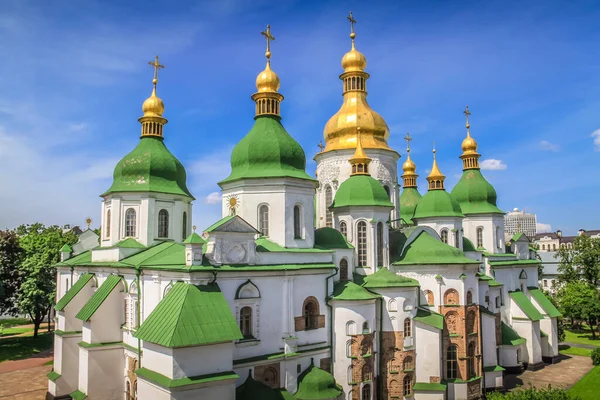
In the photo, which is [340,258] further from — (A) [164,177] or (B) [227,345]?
(A) [164,177]

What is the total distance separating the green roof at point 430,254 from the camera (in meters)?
24.4

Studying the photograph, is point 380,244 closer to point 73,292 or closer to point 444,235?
point 444,235

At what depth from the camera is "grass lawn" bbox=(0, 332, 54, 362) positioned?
33781 mm

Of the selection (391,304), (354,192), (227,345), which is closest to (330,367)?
(391,304)

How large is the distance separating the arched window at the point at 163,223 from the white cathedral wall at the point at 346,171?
970 centimetres

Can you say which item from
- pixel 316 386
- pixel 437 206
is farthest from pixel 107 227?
pixel 437 206

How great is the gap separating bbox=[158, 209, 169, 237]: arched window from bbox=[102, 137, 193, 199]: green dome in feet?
4.10

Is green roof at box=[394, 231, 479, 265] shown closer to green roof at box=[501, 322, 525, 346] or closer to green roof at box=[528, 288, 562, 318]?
green roof at box=[501, 322, 525, 346]

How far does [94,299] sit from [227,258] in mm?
8243

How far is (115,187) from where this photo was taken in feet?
83.8

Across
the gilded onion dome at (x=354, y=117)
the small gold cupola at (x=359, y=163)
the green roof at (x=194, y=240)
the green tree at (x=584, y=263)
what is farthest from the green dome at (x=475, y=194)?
the green roof at (x=194, y=240)

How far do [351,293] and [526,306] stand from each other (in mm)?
18161

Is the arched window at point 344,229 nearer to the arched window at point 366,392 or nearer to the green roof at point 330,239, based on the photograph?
the green roof at point 330,239

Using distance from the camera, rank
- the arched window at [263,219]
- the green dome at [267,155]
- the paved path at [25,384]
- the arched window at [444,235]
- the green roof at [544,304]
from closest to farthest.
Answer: the arched window at [263,219]
the green dome at [267,155]
the paved path at [25,384]
the arched window at [444,235]
the green roof at [544,304]
